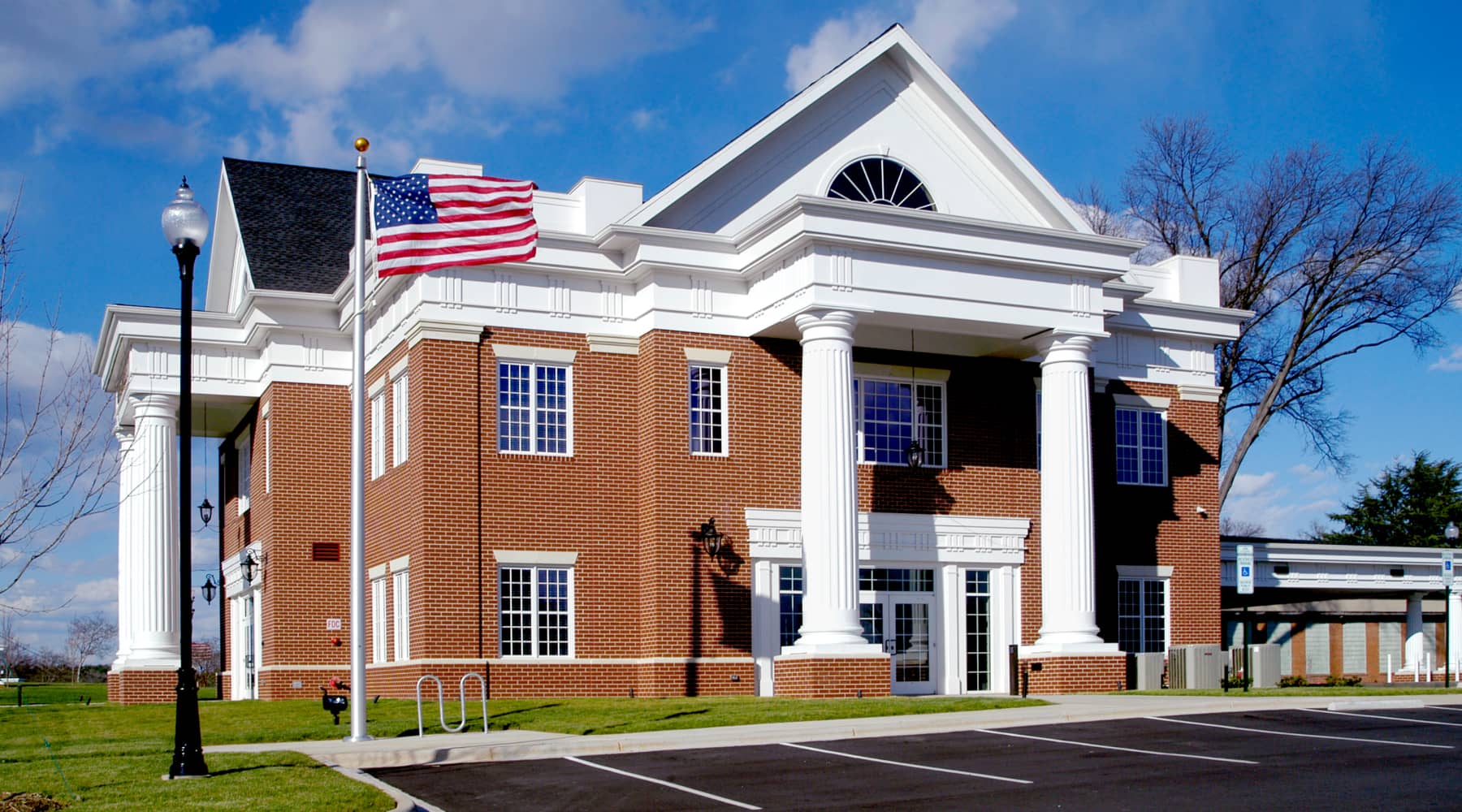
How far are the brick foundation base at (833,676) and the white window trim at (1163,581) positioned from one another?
8.49 metres

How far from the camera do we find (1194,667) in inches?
1195

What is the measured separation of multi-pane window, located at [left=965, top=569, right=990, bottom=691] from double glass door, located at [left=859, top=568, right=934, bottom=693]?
0.79 metres

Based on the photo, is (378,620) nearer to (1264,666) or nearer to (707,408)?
(707,408)

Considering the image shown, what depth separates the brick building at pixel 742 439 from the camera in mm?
27000

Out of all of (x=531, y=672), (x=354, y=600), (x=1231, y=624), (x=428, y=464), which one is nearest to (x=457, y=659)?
(x=531, y=672)

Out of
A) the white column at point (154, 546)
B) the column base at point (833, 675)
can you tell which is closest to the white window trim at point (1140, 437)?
the column base at point (833, 675)

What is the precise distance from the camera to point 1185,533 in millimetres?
33281

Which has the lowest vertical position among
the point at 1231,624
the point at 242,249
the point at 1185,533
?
the point at 1231,624

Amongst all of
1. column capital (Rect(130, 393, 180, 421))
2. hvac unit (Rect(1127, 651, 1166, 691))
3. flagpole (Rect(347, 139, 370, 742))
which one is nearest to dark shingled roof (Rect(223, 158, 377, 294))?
column capital (Rect(130, 393, 180, 421))

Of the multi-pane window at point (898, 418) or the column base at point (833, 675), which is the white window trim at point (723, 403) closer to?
the multi-pane window at point (898, 418)

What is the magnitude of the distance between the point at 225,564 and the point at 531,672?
47.9 feet

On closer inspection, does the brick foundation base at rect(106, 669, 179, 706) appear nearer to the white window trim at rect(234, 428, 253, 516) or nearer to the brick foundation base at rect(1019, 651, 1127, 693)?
the white window trim at rect(234, 428, 253, 516)

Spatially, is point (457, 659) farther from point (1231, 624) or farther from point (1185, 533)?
point (1231, 624)

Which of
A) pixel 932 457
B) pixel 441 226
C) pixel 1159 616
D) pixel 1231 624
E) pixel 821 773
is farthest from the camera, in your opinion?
pixel 1231 624
